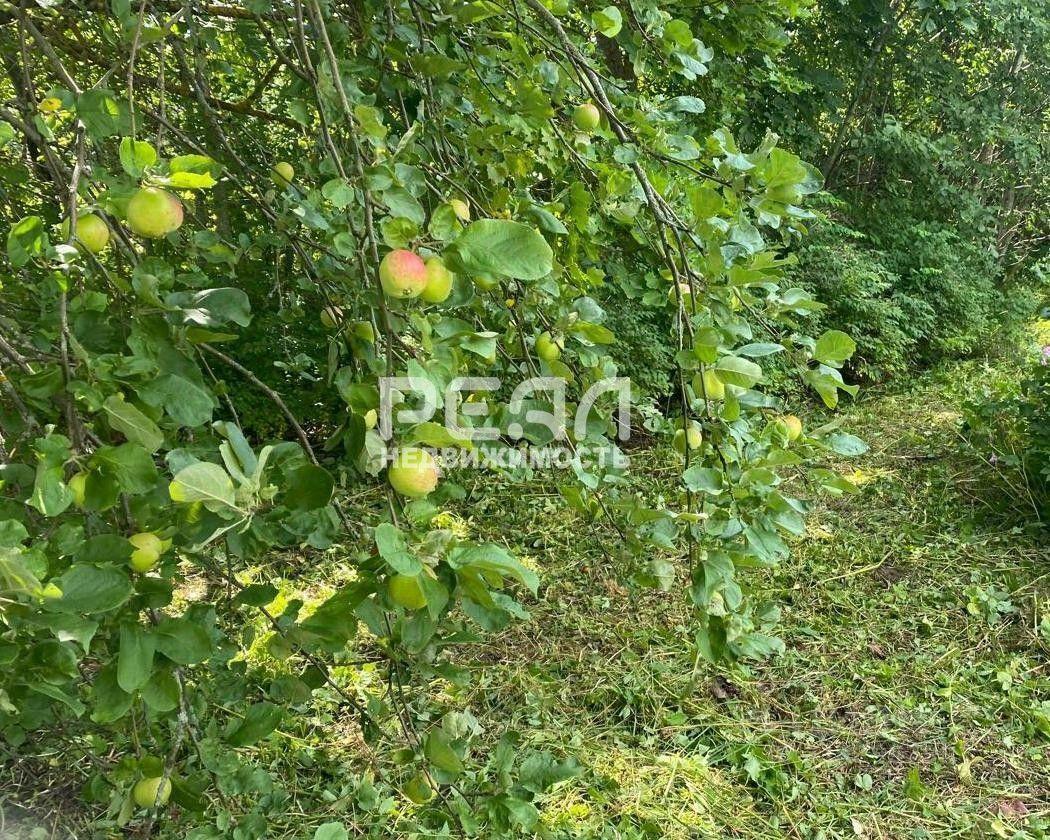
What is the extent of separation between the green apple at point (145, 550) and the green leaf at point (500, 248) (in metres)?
0.43

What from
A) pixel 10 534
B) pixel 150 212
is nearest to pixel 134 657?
pixel 10 534

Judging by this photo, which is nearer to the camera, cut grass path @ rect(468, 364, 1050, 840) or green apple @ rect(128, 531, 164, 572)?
green apple @ rect(128, 531, 164, 572)

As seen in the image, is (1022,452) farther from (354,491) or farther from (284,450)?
(284,450)

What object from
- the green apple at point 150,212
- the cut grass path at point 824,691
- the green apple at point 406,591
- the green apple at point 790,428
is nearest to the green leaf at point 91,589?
the green apple at point 406,591

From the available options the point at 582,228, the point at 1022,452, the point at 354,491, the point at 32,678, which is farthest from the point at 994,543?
the point at 32,678

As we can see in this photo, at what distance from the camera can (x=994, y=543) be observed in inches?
103

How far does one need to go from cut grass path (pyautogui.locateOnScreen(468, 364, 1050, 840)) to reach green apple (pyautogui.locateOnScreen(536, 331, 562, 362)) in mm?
694

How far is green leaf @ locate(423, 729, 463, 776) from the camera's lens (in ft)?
2.64

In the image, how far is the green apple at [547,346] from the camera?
1.02 m

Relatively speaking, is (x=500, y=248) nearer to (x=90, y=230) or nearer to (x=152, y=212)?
(x=152, y=212)

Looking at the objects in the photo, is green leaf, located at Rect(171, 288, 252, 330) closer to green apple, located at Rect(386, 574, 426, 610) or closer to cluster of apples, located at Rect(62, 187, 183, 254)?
cluster of apples, located at Rect(62, 187, 183, 254)

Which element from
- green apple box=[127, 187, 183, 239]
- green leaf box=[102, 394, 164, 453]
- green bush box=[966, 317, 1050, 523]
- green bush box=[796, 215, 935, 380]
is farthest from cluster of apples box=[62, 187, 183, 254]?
green bush box=[796, 215, 935, 380]

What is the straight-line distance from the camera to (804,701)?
6.48 feet

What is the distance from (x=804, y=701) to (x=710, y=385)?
1420mm
